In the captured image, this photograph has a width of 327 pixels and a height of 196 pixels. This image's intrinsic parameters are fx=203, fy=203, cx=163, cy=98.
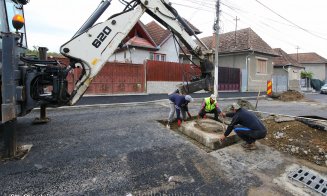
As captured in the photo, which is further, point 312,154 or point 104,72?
point 104,72

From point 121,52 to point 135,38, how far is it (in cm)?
195

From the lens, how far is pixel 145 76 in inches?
594

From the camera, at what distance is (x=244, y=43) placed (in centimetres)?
2244

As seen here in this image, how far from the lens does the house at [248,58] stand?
70.6ft

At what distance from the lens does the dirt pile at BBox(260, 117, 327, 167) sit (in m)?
4.62

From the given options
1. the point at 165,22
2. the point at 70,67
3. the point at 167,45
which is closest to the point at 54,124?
the point at 70,67

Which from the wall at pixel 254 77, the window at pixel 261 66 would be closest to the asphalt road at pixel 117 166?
the wall at pixel 254 77

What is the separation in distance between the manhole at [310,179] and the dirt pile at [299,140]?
2.48 feet

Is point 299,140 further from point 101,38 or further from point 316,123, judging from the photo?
point 101,38

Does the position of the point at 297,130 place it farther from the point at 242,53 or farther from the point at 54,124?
the point at 242,53

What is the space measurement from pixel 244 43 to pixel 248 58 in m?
2.06

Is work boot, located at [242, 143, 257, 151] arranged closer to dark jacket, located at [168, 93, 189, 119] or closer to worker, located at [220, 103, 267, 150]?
worker, located at [220, 103, 267, 150]

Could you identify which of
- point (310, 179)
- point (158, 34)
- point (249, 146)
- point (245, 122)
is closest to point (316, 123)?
point (249, 146)

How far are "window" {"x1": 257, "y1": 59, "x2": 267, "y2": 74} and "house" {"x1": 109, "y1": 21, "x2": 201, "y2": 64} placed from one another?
8.99 metres
